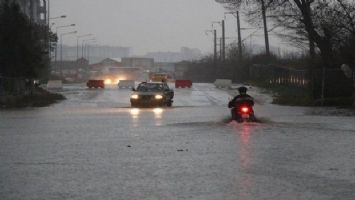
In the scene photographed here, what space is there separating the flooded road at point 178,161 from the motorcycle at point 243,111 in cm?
70

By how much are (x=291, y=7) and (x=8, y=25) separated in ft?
63.0

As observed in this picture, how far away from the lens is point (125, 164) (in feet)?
42.8

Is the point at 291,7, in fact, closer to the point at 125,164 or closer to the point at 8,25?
the point at 8,25

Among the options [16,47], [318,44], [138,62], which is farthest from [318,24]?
[138,62]

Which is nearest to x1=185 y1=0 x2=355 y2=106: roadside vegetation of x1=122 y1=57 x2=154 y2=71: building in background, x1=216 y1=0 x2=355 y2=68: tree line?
x1=216 y1=0 x2=355 y2=68: tree line

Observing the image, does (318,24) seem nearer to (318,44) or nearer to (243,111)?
(318,44)

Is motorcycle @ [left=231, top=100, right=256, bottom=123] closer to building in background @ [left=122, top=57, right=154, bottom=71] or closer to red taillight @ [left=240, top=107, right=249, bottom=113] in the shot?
red taillight @ [left=240, top=107, right=249, bottom=113]

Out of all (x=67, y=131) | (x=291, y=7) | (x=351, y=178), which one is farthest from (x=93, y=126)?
(x=291, y=7)

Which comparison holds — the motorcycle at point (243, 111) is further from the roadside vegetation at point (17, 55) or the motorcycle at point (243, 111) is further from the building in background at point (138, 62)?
the building in background at point (138, 62)

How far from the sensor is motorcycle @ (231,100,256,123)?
23.0 metres

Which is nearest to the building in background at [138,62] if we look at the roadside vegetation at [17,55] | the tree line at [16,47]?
the roadside vegetation at [17,55]

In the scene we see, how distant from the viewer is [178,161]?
13.4 meters

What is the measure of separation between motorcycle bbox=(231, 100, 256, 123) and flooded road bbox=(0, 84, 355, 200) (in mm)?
700

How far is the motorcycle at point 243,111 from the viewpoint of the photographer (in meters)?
23.0
